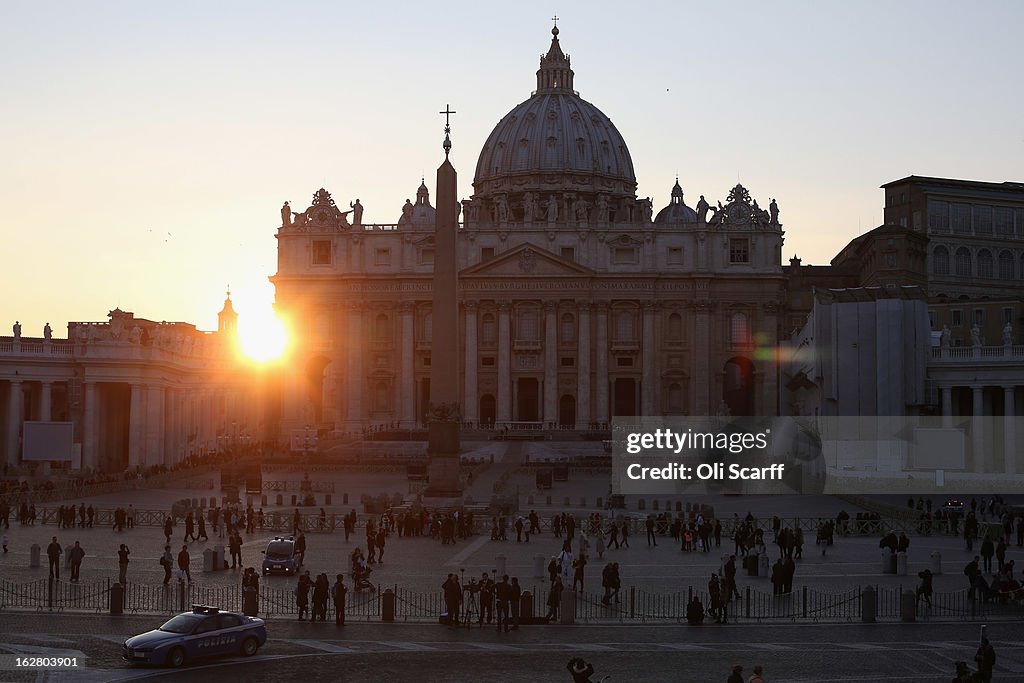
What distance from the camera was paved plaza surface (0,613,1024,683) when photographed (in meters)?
21.5

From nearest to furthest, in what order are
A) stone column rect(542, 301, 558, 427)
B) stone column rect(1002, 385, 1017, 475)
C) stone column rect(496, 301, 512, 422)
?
1. stone column rect(1002, 385, 1017, 475)
2. stone column rect(542, 301, 558, 427)
3. stone column rect(496, 301, 512, 422)

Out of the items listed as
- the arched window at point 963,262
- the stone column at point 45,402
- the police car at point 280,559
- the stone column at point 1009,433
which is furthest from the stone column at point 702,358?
the police car at point 280,559

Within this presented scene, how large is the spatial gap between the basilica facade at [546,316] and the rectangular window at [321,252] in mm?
175

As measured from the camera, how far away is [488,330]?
352ft

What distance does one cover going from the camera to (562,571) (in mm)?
29766

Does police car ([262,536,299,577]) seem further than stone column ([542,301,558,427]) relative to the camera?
No

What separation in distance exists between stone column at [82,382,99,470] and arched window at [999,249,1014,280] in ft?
208

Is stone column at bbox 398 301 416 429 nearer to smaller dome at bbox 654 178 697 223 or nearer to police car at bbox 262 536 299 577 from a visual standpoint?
smaller dome at bbox 654 178 697 223

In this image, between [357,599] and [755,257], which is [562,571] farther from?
[755,257]

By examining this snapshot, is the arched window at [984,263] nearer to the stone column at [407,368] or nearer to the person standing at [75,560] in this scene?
the stone column at [407,368]

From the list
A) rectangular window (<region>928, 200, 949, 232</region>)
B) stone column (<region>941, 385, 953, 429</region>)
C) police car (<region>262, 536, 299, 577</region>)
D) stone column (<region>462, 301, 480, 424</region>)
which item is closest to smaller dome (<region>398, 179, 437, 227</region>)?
stone column (<region>462, 301, 480, 424</region>)

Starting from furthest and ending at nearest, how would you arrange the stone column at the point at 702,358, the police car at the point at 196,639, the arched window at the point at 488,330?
the arched window at the point at 488,330, the stone column at the point at 702,358, the police car at the point at 196,639

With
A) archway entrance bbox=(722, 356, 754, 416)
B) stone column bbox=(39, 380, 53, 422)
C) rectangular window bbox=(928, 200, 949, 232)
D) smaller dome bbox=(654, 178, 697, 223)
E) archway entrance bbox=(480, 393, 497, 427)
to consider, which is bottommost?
stone column bbox=(39, 380, 53, 422)

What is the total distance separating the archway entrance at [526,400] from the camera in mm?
108281
